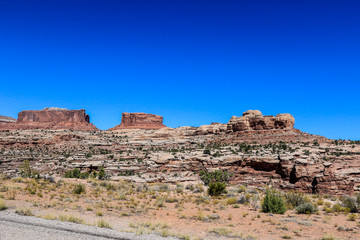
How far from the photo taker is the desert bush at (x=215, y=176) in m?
32.0

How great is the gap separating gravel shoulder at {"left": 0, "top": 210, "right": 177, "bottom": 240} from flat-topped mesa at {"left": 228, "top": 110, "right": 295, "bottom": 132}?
4732cm

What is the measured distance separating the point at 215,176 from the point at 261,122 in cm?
2397

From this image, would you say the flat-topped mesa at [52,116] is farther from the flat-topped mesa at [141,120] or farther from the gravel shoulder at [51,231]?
the gravel shoulder at [51,231]

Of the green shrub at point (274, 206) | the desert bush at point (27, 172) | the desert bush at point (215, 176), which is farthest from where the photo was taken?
the desert bush at point (215, 176)

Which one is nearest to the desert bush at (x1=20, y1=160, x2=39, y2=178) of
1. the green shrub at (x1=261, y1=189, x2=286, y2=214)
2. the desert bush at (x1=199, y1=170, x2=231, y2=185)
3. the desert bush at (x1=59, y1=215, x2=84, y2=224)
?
the desert bush at (x1=59, y1=215, x2=84, y2=224)

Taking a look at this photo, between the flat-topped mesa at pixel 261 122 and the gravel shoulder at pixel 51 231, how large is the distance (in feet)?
155

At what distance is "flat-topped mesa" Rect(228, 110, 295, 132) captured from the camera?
168 feet

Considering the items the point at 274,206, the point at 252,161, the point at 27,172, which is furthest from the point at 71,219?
the point at 252,161

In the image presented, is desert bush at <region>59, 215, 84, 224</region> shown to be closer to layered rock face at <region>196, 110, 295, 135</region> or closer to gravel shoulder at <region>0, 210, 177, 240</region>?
gravel shoulder at <region>0, 210, 177, 240</region>

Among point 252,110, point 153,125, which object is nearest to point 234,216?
point 252,110

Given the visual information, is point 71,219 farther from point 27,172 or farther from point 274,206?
point 27,172

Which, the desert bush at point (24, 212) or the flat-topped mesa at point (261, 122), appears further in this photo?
the flat-topped mesa at point (261, 122)

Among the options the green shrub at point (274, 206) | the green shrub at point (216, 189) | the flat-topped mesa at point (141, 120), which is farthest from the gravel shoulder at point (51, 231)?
the flat-topped mesa at point (141, 120)

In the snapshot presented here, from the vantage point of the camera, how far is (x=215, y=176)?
33125mm
